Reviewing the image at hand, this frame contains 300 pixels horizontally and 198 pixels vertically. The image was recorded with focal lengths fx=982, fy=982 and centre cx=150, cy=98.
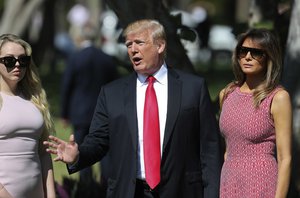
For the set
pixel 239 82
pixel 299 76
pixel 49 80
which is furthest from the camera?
pixel 49 80

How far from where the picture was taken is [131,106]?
639 centimetres

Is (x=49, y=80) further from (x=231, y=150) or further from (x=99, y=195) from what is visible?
(x=231, y=150)

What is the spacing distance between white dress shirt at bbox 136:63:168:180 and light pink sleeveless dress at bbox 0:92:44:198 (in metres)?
0.69

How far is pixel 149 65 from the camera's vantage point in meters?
6.40

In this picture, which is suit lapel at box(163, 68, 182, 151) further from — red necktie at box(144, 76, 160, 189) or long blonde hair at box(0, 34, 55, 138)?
long blonde hair at box(0, 34, 55, 138)

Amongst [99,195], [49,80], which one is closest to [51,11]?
[49,80]

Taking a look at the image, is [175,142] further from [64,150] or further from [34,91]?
[34,91]

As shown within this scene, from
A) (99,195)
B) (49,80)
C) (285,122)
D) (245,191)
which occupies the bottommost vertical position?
(49,80)

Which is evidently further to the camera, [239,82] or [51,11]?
[51,11]

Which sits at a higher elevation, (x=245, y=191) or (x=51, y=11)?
(x=245, y=191)

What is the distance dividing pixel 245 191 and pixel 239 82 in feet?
2.51

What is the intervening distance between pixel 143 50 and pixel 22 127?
3.06 feet

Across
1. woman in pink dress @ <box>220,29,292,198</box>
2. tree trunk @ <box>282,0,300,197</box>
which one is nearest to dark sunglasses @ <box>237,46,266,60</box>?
woman in pink dress @ <box>220,29,292,198</box>

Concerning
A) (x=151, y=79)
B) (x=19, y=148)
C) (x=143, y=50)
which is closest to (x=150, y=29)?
(x=143, y=50)
